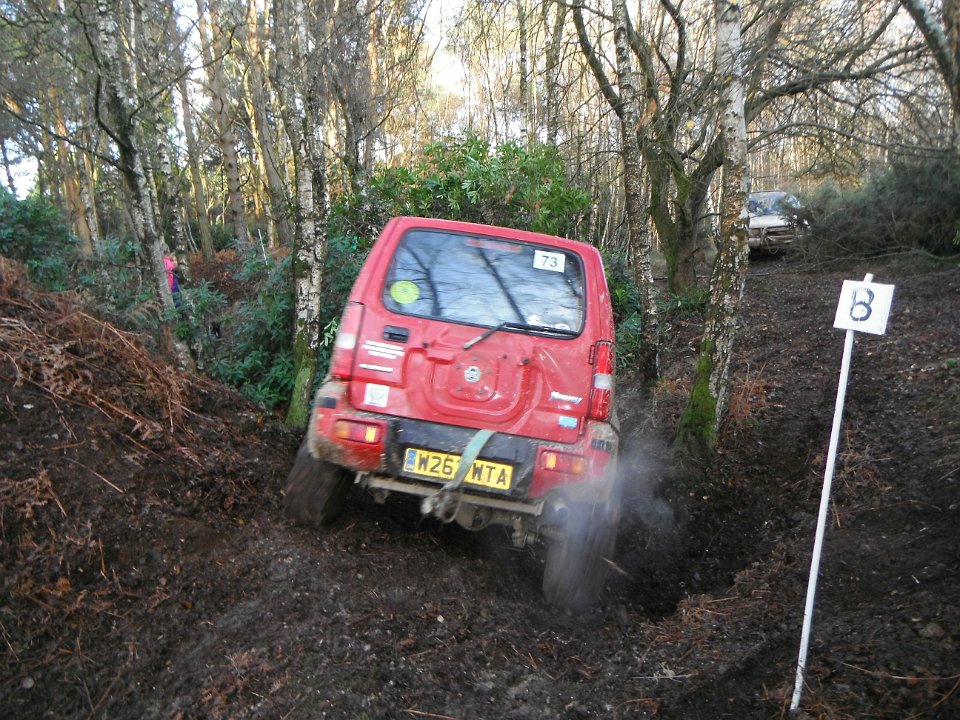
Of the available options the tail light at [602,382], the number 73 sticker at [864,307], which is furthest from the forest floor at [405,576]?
the number 73 sticker at [864,307]

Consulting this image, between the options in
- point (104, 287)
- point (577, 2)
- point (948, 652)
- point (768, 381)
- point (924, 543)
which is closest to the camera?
point (948, 652)

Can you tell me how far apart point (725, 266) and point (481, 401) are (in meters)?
2.51

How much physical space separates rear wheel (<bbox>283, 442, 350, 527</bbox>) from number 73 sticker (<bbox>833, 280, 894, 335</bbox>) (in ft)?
9.63

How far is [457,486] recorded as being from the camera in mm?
4066

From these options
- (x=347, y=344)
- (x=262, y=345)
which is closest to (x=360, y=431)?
(x=347, y=344)

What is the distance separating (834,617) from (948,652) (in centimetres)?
69

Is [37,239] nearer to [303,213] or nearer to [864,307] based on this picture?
[303,213]

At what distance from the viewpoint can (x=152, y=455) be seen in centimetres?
462

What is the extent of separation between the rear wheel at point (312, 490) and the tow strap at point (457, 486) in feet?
2.40

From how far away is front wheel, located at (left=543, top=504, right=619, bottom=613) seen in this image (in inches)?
170

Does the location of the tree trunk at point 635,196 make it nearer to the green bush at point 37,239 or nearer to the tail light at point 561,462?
the tail light at point 561,462

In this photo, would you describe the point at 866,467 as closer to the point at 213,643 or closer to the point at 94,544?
the point at 213,643

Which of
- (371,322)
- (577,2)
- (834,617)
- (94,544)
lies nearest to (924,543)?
(834,617)

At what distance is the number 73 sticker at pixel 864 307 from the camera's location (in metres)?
3.46
